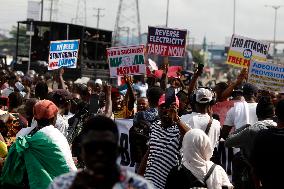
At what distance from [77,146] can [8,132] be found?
883 millimetres

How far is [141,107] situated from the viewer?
30.9 feet

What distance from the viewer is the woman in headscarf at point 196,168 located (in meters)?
5.98

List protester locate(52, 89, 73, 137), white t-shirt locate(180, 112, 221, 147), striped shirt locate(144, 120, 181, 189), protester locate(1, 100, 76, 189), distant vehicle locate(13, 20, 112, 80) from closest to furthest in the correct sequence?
1. protester locate(1, 100, 76, 189)
2. striped shirt locate(144, 120, 181, 189)
3. white t-shirt locate(180, 112, 221, 147)
4. protester locate(52, 89, 73, 137)
5. distant vehicle locate(13, 20, 112, 80)

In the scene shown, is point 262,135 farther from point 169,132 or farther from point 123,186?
point 123,186

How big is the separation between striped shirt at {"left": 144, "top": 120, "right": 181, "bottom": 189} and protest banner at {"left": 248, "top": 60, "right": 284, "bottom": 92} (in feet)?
23.4

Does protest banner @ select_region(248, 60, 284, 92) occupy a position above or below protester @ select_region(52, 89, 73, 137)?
above

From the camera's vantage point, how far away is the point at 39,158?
19.5ft

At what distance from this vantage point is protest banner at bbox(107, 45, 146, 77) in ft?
43.4

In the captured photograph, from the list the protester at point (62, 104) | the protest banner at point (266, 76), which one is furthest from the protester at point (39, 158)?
the protest banner at point (266, 76)

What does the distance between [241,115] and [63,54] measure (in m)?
7.63

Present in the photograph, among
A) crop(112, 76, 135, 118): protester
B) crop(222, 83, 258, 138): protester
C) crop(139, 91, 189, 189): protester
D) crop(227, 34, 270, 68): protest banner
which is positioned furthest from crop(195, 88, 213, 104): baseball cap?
crop(227, 34, 270, 68): protest banner

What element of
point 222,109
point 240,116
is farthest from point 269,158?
point 222,109

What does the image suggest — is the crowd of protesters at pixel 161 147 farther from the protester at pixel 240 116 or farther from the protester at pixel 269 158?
the protester at pixel 240 116

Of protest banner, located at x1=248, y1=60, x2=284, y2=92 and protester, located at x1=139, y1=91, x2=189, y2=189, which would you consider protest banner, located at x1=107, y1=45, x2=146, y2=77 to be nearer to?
protest banner, located at x1=248, y1=60, x2=284, y2=92
